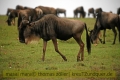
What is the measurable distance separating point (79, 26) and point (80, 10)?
3272cm

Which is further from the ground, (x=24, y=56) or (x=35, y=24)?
(x=35, y=24)

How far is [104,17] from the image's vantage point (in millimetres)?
17953

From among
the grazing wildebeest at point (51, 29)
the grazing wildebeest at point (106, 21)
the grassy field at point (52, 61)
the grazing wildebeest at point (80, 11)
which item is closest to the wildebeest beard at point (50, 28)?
the grazing wildebeest at point (51, 29)

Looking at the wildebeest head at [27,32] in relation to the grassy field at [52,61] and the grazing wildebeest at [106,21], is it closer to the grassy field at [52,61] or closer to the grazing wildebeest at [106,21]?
the grassy field at [52,61]

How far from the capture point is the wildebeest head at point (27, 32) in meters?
11.1

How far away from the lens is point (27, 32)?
1121cm

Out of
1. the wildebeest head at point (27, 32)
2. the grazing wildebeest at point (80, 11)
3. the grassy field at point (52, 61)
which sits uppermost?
the wildebeest head at point (27, 32)

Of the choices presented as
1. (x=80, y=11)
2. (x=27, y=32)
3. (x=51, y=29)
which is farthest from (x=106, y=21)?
(x=80, y=11)

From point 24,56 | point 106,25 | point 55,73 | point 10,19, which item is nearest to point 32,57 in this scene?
point 24,56

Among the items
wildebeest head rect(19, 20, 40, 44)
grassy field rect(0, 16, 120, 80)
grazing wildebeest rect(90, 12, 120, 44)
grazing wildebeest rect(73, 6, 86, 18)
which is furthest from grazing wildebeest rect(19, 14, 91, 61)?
grazing wildebeest rect(73, 6, 86, 18)

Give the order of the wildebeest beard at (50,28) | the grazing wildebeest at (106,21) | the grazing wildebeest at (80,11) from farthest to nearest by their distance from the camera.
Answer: the grazing wildebeest at (80,11)
the grazing wildebeest at (106,21)
the wildebeest beard at (50,28)

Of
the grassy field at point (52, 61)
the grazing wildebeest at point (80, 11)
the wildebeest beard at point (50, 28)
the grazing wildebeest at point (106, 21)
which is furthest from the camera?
the grazing wildebeest at point (80, 11)

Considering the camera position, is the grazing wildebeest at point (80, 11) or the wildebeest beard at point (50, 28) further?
the grazing wildebeest at point (80, 11)

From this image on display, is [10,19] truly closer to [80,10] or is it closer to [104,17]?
[104,17]
